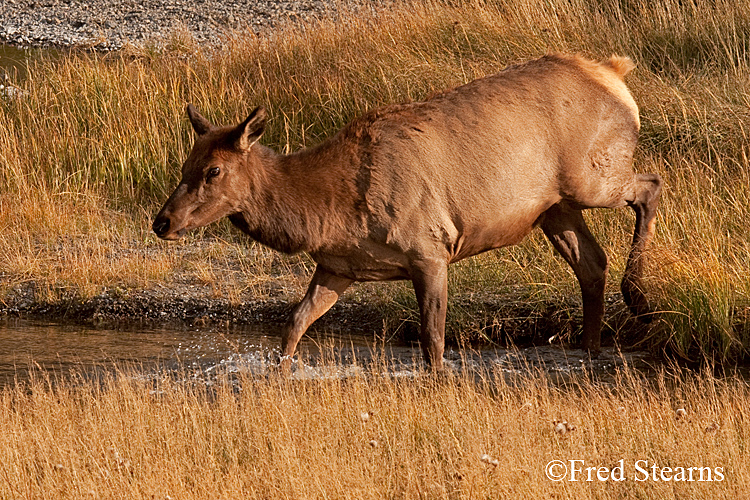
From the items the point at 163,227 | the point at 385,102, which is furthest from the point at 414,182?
the point at 385,102

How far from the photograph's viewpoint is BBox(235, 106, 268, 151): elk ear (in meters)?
6.93

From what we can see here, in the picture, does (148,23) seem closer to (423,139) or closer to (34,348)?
(34,348)

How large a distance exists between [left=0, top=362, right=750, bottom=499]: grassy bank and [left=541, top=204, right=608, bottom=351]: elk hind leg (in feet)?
4.96

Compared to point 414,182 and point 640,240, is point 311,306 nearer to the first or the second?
point 414,182

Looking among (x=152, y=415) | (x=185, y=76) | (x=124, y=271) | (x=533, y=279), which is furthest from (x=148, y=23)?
(x=152, y=415)

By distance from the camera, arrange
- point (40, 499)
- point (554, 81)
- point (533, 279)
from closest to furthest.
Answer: point (40, 499) < point (554, 81) < point (533, 279)

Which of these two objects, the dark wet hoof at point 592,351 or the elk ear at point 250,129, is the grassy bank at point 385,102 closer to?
the dark wet hoof at point 592,351

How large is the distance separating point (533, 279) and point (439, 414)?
11.3ft

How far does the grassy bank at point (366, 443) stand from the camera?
207 inches

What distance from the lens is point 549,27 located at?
13.4m

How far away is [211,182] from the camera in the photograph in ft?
23.2

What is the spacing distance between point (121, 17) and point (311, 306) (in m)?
23.7

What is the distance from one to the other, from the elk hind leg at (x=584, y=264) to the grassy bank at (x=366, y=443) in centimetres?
151

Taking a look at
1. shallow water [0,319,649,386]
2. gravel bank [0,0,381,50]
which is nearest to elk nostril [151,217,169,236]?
shallow water [0,319,649,386]
